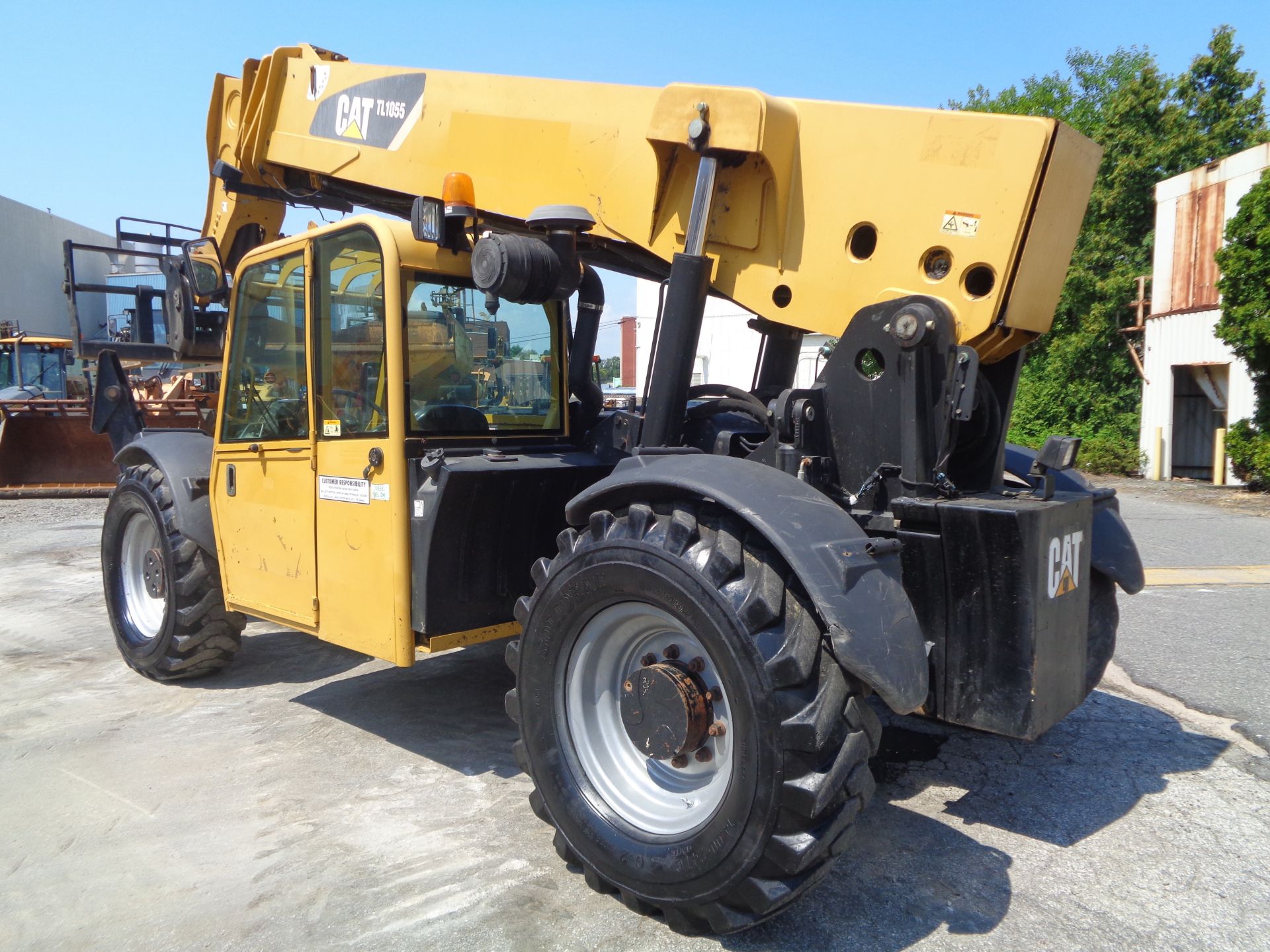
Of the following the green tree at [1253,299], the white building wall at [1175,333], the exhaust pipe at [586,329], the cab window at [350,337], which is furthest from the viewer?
the white building wall at [1175,333]

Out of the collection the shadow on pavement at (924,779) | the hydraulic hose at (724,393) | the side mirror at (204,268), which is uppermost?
the side mirror at (204,268)

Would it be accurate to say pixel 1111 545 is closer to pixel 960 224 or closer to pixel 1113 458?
pixel 960 224

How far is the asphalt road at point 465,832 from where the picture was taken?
309 centimetres

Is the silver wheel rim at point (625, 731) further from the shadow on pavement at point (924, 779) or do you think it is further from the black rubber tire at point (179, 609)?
the black rubber tire at point (179, 609)

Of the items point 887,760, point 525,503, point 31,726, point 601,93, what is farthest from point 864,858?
point 31,726

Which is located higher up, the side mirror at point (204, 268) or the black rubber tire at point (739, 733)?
the side mirror at point (204, 268)

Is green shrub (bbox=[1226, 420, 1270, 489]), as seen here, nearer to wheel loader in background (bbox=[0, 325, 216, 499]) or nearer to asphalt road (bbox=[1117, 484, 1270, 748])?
asphalt road (bbox=[1117, 484, 1270, 748])

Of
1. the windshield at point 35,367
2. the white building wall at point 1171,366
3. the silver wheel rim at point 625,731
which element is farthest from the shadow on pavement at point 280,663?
the white building wall at point 1171,366

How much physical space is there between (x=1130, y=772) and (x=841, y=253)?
8.70ft

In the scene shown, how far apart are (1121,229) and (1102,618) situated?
24.7 metres

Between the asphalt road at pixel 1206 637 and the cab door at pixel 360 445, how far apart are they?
4105 mm

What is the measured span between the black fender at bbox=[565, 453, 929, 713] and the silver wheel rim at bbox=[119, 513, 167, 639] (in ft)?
14.0

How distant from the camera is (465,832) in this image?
3.76 m

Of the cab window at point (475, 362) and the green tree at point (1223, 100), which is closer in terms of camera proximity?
the cab window at point (475, 362)
